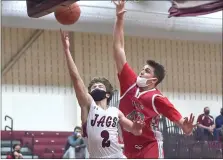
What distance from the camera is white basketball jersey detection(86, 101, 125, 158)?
592 cm

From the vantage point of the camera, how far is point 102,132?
597 cm

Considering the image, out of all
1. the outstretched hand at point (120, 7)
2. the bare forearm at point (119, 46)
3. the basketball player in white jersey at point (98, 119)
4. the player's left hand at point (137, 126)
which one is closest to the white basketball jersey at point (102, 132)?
the basketball player in white jersey at point (98, 119)

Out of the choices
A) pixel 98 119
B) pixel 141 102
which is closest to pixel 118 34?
pixel 141 102

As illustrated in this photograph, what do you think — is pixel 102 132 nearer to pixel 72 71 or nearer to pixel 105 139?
pixel 105 139

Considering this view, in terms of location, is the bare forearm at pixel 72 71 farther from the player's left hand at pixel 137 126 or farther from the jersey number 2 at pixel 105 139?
the player's left hand at pixel 137 126

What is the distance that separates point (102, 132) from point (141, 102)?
0.72 metres

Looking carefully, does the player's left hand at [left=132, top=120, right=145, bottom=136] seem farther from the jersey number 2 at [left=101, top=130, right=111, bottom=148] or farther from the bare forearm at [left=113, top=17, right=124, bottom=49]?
the bare forearm at [left=113, top=17, right=124, bottom=49]

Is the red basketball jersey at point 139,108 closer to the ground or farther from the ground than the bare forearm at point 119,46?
closer to the ground

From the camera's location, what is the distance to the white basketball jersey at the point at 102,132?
592 cm

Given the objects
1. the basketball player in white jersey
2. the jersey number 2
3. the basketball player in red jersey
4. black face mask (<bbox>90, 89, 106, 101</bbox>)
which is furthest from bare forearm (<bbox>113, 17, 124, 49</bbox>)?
the jersey number 2

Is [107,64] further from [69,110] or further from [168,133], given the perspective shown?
[168,133]

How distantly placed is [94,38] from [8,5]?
178 inches

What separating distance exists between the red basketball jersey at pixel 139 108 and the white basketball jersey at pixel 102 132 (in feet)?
1.65

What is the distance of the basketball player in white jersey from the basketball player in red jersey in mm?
485
